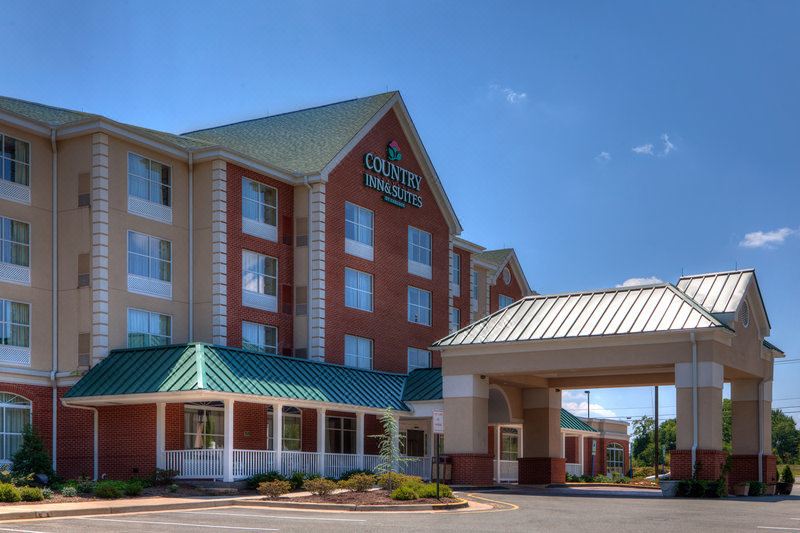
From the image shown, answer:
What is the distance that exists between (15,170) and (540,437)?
941 inches

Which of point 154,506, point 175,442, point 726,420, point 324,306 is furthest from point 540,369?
point 726,420

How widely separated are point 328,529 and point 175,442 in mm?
16275

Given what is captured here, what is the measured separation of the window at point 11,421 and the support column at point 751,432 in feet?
86.3

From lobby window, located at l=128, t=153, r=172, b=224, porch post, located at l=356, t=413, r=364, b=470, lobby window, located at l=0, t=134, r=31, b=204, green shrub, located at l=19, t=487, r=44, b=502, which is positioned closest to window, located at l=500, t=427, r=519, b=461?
porch post, located at l=356, t=413, r=364, b=470

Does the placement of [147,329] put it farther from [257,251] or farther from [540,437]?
[540,437]

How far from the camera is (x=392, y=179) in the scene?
48.5 meters

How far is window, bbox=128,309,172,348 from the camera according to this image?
37.7 metres

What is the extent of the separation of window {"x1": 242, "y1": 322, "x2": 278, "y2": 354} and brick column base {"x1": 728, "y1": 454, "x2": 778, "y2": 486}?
18.7 m

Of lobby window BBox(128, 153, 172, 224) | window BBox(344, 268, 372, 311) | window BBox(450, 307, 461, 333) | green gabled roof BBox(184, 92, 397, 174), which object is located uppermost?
green gabled roof BBox(184, 92, 397, 174)

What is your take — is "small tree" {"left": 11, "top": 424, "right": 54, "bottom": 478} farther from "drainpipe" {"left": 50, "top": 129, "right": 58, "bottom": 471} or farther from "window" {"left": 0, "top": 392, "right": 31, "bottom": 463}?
"drainpipe" {"left": 50, "top": 129, "right": 58, "bottom": 471}

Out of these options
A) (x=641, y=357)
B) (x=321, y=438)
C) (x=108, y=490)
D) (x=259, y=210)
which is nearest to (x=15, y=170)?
(x=259, y=210)

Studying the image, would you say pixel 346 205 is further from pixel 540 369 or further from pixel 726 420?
pixel 726 420

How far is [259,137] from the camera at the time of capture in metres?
50.1

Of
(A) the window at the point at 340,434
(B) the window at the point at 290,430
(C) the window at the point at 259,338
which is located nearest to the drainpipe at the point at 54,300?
(C) the window at the point at 259,338
